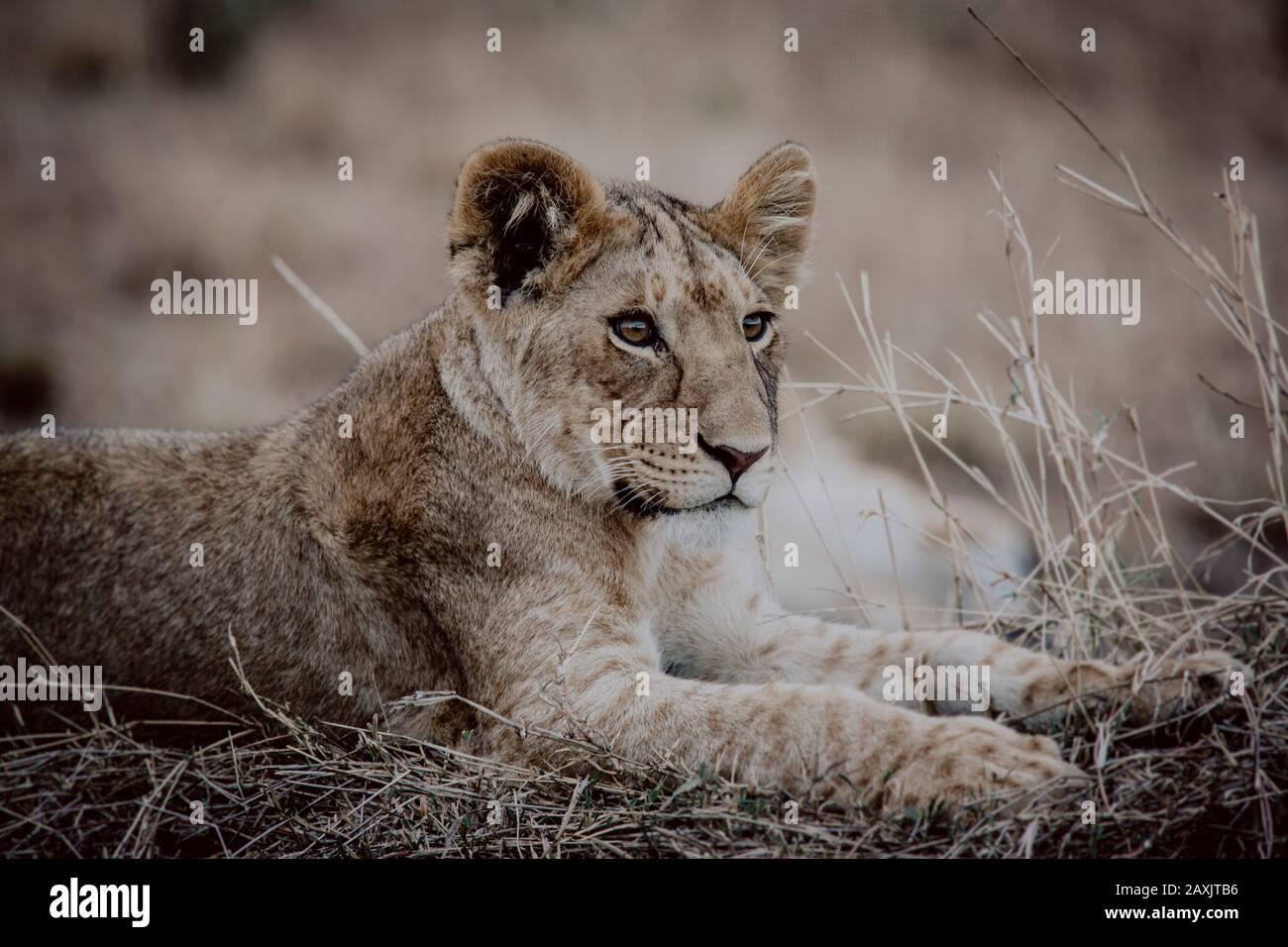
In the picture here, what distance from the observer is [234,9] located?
164 inches

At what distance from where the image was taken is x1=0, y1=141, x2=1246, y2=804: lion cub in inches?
123

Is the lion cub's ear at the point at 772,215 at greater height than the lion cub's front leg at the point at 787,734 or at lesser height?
greater

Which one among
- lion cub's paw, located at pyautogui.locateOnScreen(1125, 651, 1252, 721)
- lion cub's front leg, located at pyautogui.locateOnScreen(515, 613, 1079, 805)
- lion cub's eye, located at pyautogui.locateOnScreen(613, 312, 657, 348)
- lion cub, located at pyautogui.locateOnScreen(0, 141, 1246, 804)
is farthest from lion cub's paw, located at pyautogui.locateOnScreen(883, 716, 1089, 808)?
lion cub's eye, located at pyautogui.locateOnScreen(613, 312, 657, 348)

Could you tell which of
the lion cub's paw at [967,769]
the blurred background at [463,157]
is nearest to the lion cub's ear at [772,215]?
the blurred background at [463,157]

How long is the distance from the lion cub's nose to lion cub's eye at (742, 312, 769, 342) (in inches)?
20.3

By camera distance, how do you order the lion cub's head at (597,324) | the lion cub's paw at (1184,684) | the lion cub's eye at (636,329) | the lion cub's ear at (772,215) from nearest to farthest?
the lion cub's paw at (1184,684)
the lion cub's head at (597,324)
the lion cub's eye at (636,329)
the lion cub's ear at (772,215)

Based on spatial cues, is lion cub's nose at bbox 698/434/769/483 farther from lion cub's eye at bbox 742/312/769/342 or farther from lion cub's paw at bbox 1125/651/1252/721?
lion cub's paw at bbox 1125/651/1252/721

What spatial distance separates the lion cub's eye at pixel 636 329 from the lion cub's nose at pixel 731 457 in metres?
0.37

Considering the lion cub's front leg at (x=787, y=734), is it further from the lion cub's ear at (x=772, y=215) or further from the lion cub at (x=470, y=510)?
the lion cub's ear at (x=772, y=215)

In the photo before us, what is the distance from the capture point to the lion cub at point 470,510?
3.12 metres

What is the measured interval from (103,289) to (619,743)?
8.85 feet

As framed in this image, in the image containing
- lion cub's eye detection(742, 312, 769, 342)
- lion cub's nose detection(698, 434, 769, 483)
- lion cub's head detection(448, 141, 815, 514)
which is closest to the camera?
lion cub's nose detection(698, 434, 769, 483)
